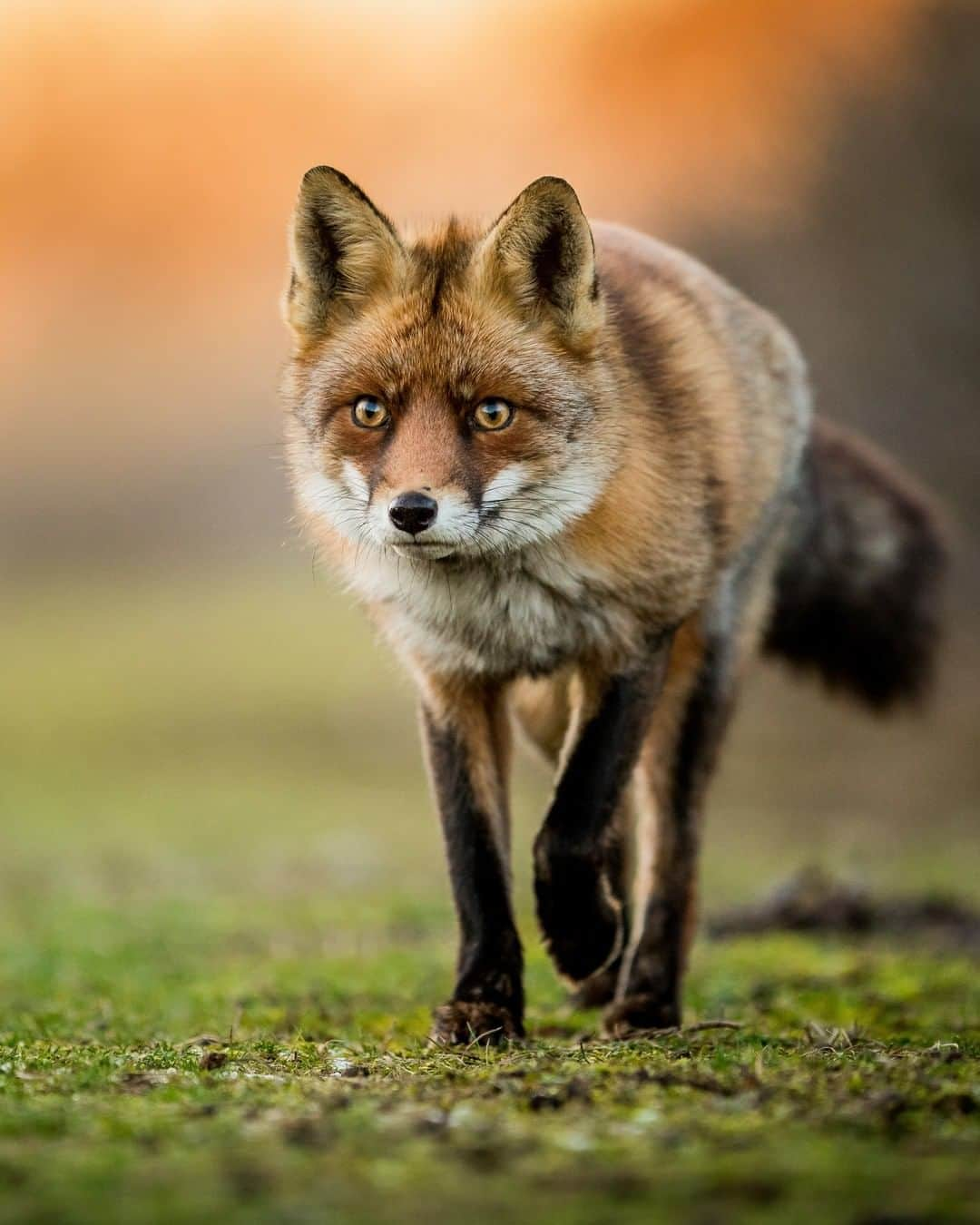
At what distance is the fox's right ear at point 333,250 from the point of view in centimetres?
522

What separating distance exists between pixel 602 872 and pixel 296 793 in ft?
42.4

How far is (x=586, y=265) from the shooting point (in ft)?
17.0

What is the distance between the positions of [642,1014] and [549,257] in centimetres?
262

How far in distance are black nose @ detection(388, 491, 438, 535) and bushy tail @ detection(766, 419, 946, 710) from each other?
3114mm

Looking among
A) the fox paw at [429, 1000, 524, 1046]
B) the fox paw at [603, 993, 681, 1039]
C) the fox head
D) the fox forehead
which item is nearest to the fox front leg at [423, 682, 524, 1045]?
the fox paw at [429, 1000, 524, 1046]

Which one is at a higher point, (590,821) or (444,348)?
(444,348)

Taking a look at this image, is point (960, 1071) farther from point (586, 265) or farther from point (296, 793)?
point (296, 793)

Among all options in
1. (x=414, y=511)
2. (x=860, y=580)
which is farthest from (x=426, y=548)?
(x=860, y=580)

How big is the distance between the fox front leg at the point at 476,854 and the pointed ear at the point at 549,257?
1328 mm

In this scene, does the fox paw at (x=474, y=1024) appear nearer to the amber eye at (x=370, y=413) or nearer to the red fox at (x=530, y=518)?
the red fox at (x=530, y=518)

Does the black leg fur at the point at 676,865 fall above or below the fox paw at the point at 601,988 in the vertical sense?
above

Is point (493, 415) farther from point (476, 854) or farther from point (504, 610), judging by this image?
point (476, 854)

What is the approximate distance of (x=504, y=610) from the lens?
17.3 ft

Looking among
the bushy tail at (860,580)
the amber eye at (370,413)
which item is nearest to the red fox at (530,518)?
the amber eye at (370,413)
